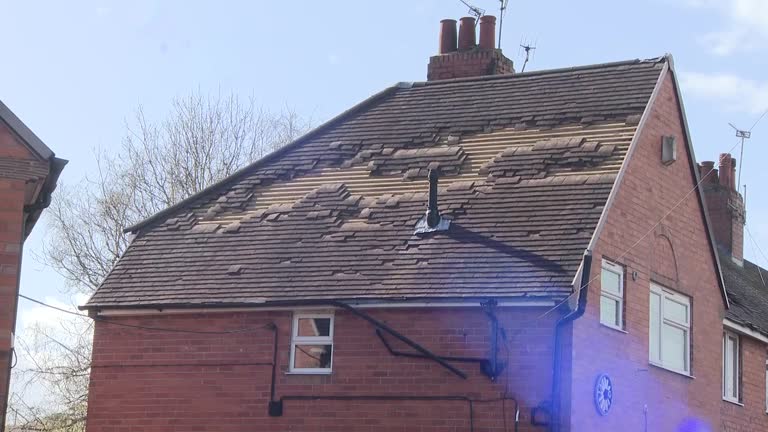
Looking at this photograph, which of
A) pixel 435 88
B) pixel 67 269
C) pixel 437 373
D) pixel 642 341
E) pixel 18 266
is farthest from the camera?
pixel 67 269

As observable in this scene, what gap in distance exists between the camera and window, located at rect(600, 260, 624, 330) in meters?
22.0

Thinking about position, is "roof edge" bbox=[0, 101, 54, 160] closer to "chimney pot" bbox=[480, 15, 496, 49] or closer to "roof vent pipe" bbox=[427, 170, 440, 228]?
"roof vent pipe" bbox=[427, 170, 440, 228]

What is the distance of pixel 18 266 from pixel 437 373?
6763 mm

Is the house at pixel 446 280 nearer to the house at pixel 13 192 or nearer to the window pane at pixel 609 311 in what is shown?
the window pane at pixel 609 311

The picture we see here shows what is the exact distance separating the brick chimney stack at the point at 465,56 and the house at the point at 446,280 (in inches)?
30.8

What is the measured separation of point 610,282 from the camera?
73.1ft

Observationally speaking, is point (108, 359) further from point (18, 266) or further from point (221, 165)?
point (221, 165)

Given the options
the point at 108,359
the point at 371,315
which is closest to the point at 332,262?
the point at 371,315

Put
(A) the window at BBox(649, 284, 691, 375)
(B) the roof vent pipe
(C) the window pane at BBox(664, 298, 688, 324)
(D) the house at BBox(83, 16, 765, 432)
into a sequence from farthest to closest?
(C) the window pane at BBox(664, 298, 688, 324), (A) the window at BBox(649, 284, 691, 375), (B) the roof vent pipe, (D) the house at BBox(83, 16, 765, 432)

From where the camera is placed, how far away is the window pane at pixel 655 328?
23391 millimetres

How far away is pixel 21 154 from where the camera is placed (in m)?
19.2

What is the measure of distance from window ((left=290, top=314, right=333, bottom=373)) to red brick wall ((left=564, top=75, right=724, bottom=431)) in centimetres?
427

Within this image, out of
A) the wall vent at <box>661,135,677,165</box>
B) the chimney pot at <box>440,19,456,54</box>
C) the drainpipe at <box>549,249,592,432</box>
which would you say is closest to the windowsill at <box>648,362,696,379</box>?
the drainpipe at <box>549,249,592,432</box>

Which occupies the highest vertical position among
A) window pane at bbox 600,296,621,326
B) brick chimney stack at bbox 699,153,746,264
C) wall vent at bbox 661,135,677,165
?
brick chimney stack at bbox 699,153,746,264
